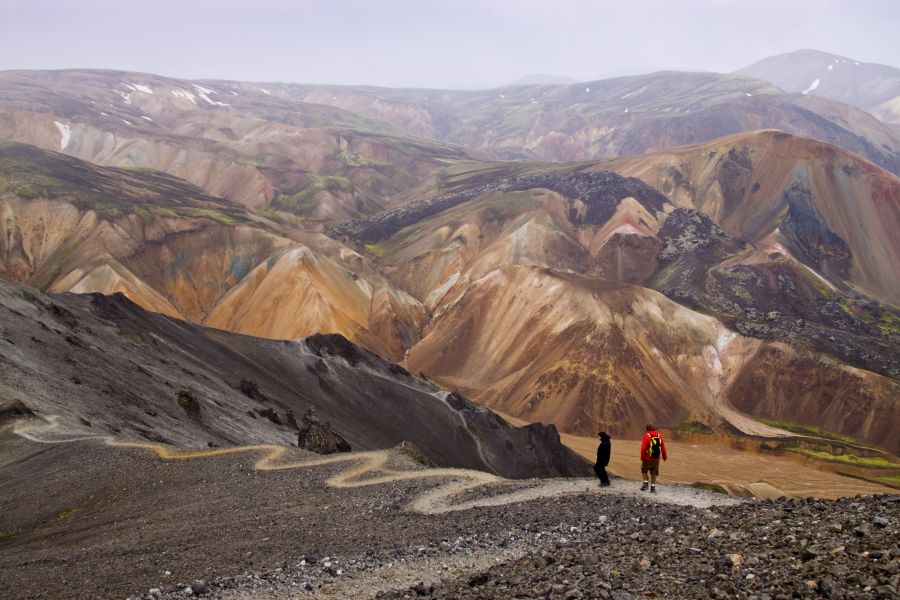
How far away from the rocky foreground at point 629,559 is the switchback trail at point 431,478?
4.03 feet

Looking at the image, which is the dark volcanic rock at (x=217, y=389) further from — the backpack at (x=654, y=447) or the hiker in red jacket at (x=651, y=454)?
the backpack at (x=654, y=447)

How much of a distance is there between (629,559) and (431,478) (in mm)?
10487

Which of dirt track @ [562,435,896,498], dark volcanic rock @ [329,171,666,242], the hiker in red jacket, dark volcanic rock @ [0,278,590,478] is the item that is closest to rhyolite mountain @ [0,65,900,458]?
dark volcanic rock @ [329,171,666,242]

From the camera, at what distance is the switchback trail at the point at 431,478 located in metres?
18.8

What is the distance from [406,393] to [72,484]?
40.3 m

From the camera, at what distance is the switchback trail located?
18781 millimetres

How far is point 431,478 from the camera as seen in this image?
2209 cm

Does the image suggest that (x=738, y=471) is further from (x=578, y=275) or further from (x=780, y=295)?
(x=780, y=295)

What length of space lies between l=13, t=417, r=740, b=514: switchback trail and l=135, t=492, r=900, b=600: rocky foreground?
4.03 feet

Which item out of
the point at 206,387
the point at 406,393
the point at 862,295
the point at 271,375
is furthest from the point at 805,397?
the point at 206,387

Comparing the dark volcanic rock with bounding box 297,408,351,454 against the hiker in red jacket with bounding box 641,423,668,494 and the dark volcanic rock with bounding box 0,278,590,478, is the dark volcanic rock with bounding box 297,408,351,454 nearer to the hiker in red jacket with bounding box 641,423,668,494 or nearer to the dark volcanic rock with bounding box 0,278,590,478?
the dark volcanic rock with bounding box 0,278,590,478

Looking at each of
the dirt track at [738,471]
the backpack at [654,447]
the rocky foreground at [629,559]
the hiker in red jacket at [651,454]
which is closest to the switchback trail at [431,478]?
the hiker in red jacket at [651,454]

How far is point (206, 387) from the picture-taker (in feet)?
156

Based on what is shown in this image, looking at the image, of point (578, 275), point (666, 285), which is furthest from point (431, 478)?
point (666, 285)
